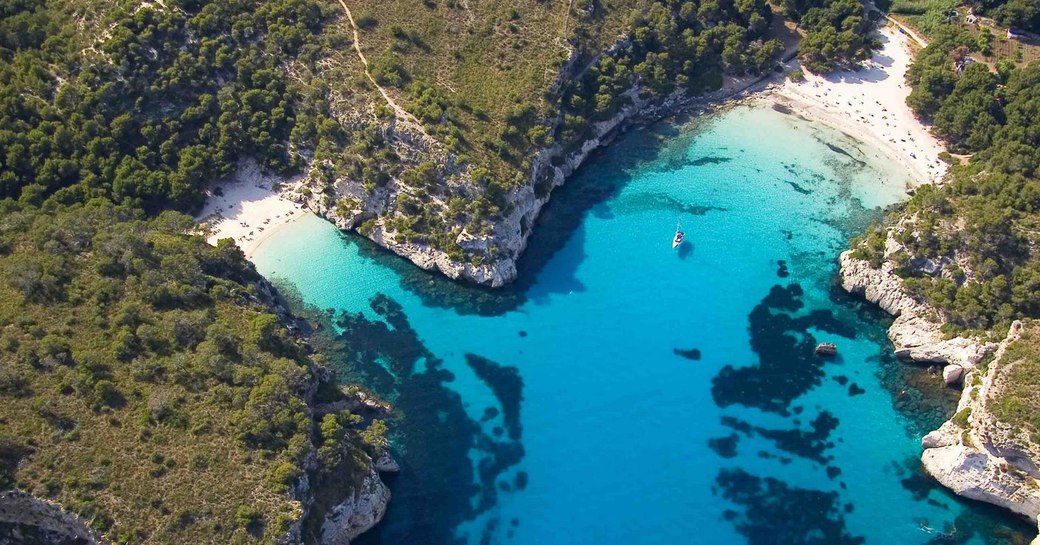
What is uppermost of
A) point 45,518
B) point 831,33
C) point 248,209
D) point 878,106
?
point 831,33

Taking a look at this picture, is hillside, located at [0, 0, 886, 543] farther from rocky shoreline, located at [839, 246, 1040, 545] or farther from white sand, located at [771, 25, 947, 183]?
rocky shoreline, located at [839, 246, 1040, 545]

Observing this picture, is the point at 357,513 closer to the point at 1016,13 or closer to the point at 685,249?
the point at 685,249

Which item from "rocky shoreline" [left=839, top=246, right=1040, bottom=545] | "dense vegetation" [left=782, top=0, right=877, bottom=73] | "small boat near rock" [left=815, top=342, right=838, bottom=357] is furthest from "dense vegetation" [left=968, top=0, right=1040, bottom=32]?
"small boat near rock" [left=815, top=342, right=838, bottom=357]

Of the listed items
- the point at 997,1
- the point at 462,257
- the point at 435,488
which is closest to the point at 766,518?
the point at 435,488

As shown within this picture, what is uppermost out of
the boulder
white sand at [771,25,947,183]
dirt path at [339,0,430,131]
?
dirt path at [339,0,430,131]

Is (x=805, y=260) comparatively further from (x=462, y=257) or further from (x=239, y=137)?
(x=239, y=137)

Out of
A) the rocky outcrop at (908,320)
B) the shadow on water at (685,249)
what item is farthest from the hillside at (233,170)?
the rocky outcrop at (908,320)

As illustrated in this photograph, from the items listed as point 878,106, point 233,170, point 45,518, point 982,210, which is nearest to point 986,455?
point 982,210
